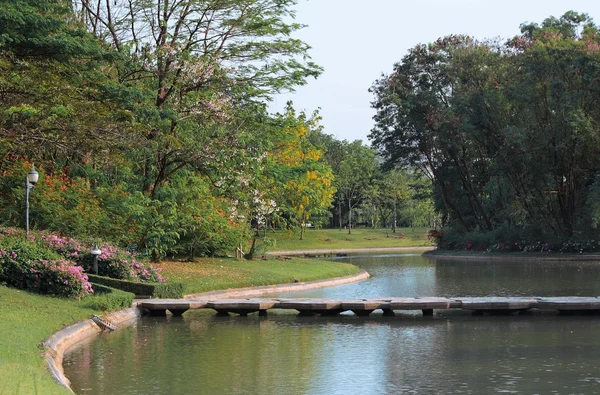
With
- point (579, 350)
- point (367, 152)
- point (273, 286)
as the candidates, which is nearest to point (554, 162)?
point (273, 286)

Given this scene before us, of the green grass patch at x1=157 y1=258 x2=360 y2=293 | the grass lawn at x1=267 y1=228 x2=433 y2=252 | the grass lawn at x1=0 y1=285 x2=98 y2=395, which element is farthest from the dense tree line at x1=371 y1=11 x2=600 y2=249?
the grass lawn at x1=0 y1=285 x2=98 y2=395

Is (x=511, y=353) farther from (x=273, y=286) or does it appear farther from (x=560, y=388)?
(x=273, y=286)

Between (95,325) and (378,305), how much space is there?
774cm

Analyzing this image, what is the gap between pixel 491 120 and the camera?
55.3 m

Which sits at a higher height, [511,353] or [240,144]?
[240,144]

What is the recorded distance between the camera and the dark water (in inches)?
506

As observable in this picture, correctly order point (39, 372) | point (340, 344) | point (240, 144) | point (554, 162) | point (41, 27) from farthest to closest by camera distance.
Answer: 1. point (554, 162)
2. point (240, 144)
3. point (41, 27)
4. point (340, 344)
5. point (39, 372)

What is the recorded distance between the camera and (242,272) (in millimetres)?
32250

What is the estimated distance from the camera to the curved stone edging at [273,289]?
88.4 ft

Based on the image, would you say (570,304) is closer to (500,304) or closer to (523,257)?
(500,304)

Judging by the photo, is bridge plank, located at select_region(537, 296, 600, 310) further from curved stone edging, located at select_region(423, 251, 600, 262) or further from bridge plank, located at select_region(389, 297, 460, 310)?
curved stone edging, located at select_region(423, 251, 600, 262)

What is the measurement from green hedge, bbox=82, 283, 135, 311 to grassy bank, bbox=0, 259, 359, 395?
0.94 feet

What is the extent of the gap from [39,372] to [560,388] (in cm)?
771

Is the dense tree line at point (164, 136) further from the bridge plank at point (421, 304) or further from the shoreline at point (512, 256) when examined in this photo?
the shoreline at point (512, 256)
